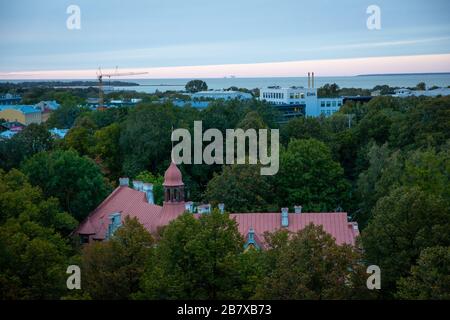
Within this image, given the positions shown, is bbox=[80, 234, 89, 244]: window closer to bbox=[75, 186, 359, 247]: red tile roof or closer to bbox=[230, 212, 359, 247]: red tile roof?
bbox=[75, 186, 359, 247]: red tile roof

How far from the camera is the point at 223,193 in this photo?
41.9 m

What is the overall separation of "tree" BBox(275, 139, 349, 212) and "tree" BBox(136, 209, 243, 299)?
19.5m

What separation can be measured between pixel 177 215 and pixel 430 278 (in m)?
16.3

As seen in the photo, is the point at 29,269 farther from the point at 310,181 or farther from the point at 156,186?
the point at 310,181

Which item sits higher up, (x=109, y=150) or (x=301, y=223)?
(x=109, y=150)

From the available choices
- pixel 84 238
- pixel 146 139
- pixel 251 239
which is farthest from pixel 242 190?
pixel 146 139

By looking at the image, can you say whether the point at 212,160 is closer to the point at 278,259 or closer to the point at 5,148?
the point at 5,148

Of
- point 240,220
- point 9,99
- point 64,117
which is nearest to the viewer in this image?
point 240,220

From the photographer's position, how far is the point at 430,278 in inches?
834

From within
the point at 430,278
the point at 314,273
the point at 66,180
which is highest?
the point at 66,180

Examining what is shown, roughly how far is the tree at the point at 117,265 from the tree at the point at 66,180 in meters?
14.1

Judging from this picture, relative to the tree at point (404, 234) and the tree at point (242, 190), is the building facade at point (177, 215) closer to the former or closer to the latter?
the tree at point (242, 190)

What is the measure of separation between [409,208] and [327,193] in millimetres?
17542

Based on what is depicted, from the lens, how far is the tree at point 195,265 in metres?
22.2
